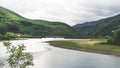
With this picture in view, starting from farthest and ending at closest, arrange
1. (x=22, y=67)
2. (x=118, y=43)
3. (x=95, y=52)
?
(x=118, y=43)
(x=95, y=52)
(x=22, y=67)

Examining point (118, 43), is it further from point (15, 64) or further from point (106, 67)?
point (15, 64)

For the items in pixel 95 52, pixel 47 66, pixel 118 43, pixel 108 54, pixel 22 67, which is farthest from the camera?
pixel 118 43

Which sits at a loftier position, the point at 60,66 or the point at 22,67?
the point at 22,67

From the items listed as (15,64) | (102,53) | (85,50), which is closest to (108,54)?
(102,53)

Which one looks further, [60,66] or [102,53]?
[102,53]

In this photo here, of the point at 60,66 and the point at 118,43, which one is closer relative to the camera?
the point at 60,66

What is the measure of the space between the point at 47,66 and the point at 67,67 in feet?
22.0

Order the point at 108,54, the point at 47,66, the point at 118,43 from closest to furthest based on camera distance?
1. the point at 47,66
2. the point at 108,54
3. the point at 118,43

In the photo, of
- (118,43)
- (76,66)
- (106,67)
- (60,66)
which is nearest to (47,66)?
(60,66)

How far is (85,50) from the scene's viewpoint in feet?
561

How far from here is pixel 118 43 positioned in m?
184

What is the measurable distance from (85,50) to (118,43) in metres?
26.5

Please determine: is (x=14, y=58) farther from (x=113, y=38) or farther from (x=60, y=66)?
(x=113, y=38)

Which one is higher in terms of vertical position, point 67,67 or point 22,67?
point 22,67
